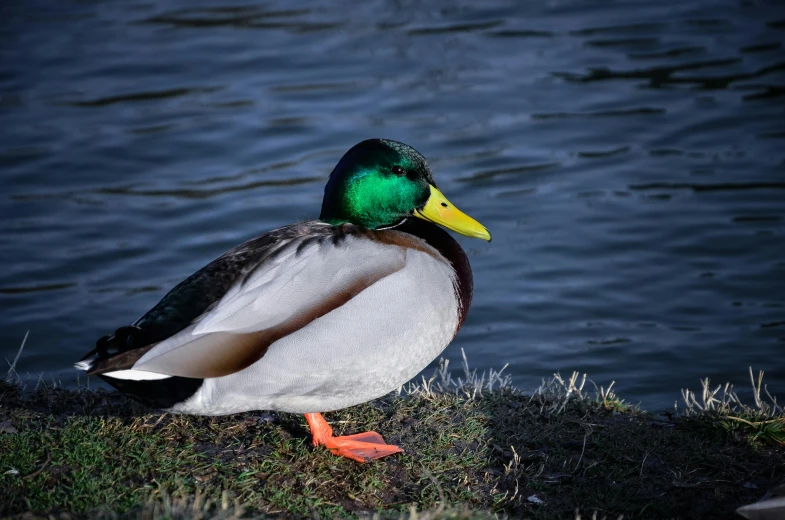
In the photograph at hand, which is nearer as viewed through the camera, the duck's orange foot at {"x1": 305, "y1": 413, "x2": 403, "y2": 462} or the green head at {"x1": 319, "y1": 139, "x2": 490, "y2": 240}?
the duck's orange foot at {"x1": 305, "y1": 413, "x2": 403, "y2": 462}

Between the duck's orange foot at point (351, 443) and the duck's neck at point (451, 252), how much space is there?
0.58 metres

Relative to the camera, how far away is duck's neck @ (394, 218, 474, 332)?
4000 millimetres

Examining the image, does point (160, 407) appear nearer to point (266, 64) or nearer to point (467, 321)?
point (467, 321)

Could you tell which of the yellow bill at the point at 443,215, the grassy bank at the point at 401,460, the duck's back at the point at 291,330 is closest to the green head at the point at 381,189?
the yellow bill at the point at 443,215

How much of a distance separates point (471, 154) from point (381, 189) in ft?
16.5

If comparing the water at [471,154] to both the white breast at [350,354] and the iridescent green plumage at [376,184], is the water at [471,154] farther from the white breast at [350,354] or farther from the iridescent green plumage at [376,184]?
the white breast at [350,354]

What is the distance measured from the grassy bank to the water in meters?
2.02

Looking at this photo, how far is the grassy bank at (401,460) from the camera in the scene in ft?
11.2

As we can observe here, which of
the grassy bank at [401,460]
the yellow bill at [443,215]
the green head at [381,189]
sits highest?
the green head at [381,189]

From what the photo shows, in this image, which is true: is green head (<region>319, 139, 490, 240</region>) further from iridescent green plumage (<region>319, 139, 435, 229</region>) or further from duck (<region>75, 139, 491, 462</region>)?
duck (<region>75, 139, 491, 462</region>)

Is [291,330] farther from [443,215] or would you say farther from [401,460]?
[443,215]

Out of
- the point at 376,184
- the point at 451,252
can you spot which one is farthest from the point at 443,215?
the point at 376,184

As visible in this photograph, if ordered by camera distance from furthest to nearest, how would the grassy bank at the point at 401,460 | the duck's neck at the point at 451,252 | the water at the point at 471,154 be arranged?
the water at the point at 471,154 → the duck's neck at the point at 451,252 → the grassy bank at the point at 401,460

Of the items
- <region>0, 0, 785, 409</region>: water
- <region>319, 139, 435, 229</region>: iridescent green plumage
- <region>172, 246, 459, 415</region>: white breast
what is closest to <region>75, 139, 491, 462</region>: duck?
<region>172, 246, 459, 415</region>: white breast
